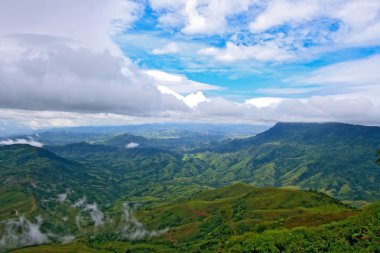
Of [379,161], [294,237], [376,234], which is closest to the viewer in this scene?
[376,234]

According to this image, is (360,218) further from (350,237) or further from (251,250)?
(251,250)

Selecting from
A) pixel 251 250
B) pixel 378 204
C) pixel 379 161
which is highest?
pixel 379 161

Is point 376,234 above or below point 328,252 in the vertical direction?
above

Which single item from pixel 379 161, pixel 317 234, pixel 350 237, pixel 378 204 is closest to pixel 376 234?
pixel 350 237

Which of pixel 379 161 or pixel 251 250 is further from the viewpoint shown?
pixel 251 250

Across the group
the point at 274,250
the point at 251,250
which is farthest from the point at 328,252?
the point at 251,250

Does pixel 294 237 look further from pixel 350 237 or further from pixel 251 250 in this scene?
pixel 350 237

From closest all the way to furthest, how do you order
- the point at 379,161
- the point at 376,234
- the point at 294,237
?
the point at 376,234
the point at 379,161
the point at 294,237

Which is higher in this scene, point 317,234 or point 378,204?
point 378,204

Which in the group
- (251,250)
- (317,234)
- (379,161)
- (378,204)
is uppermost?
(379,161)
